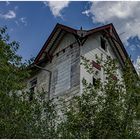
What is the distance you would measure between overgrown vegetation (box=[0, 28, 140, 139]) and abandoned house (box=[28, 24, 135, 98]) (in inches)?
282

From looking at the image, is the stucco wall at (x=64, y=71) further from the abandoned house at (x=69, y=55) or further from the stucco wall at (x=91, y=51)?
the stucco wall at (x=91, y=51)

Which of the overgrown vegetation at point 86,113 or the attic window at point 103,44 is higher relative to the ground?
the attic window at point 103,44

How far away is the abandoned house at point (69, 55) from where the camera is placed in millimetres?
20469

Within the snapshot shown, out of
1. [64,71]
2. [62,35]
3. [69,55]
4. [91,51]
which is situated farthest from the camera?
[62,35]

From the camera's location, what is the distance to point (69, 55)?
21719 millimetres

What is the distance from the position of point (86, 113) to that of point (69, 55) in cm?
1154

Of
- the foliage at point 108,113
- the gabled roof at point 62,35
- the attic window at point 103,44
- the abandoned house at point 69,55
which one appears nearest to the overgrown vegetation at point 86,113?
the foliage at point 108,113

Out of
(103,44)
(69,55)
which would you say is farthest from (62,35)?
(103,44)

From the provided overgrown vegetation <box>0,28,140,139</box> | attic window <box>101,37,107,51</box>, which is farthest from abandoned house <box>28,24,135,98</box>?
overgrown vegetation <box>0,28,140,139</box>

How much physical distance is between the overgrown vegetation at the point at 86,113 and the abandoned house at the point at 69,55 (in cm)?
716

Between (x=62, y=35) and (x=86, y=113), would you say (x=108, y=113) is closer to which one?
(x=86, y=113)

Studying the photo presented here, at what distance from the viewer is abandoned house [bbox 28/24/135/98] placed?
20469 millimetres

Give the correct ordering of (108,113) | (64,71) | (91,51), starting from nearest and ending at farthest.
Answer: (108,113) → (64,71) → (91,51)

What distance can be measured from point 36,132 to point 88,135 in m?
2.37
